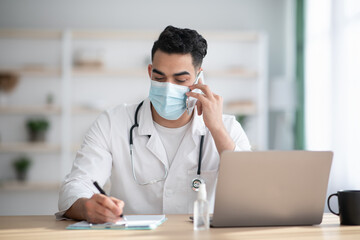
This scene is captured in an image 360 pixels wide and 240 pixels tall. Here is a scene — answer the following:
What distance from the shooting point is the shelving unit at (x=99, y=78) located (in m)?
4.85

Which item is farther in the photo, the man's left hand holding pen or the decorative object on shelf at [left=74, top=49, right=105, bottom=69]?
the decorative object on shelf at [left=74, top=49, right=105, bottom=69]

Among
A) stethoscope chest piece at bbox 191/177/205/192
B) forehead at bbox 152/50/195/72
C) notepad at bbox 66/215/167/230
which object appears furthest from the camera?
forehead at bbox 152/50/195/72

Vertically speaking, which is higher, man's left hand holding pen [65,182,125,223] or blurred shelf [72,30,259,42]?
blurred shelf [72,30,259,42]

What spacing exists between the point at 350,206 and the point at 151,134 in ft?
3.13

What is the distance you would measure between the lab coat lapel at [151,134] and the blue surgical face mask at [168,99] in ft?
0.31

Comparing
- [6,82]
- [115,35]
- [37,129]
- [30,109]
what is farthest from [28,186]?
[115,35]

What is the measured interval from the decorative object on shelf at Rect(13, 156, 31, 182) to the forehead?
10.9 ft

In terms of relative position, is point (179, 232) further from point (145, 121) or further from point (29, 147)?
point (29, 147)

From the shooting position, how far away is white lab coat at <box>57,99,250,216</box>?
6.63ft

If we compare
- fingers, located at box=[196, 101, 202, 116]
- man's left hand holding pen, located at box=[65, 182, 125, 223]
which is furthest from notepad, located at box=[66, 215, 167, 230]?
fingers, located at box=[196, 101, 202, 116]

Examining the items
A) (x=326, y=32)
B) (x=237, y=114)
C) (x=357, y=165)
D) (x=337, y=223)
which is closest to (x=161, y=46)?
(x=337, y=223)

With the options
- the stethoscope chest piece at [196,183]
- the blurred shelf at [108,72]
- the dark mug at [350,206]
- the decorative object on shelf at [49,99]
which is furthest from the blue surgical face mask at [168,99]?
the decorative object on shelf at [49,99]

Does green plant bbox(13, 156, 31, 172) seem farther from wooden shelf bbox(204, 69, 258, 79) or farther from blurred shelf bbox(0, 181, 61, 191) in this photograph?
wooden shelf bbox(204, 69, 258, 79)

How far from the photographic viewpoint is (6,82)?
4.86 metres
